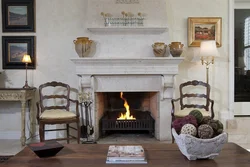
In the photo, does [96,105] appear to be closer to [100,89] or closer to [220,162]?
[100,89]

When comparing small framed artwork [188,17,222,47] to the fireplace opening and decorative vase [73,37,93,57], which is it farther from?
decorative vase [73,37,93,57]

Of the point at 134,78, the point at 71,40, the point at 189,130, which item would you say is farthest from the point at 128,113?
the point at 189,130

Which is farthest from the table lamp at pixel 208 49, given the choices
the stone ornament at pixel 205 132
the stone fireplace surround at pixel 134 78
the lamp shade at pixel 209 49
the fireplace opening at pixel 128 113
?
the stone ornament at pixel 205 132

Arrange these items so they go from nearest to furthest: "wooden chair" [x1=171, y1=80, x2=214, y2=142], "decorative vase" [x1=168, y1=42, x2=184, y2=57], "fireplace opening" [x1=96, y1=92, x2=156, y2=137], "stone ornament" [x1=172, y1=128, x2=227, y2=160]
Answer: "stone ornament" [x1=172, y1=128, x2=227, y2=160] < "wooden chair" [x1=171, y1=80, x2=214, y2=142] < "decorative vase" [x1=168, y1=42, x2=184, y2=57] < "fireplace opening" [x1=96, y1=92, x2=156, y2=137]

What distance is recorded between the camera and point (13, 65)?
4.12 meters

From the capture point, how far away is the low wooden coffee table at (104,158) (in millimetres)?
1688

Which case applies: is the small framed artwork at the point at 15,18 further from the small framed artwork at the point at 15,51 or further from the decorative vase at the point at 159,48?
the decorative vase at the point at 159,48

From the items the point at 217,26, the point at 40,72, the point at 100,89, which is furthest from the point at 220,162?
the point at 40,72

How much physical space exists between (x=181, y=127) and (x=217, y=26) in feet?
9.11

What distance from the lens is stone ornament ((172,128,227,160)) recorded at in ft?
5.49

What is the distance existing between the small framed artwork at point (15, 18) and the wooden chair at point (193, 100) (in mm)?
2460

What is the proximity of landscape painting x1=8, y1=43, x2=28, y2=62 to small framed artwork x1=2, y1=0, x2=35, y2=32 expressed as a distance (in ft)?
0.75

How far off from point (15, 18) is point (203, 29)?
2.89 m

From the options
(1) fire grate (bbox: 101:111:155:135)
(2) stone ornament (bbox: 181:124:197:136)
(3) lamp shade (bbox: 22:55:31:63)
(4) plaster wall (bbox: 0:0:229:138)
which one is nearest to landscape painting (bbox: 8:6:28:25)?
(4) plaster wall (bbox: 0:0:229:138)
